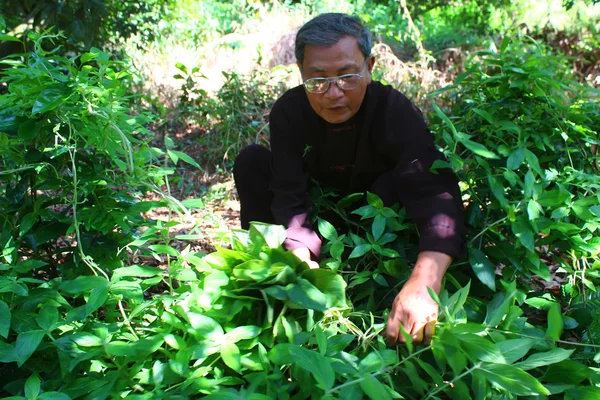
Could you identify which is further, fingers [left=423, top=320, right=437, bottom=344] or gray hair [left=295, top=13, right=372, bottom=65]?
gray hair [left=295, top=13, right=372, bottom=65]

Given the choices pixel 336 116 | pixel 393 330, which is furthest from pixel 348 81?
pixel 393 330

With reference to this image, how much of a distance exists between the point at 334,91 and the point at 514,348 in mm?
1006

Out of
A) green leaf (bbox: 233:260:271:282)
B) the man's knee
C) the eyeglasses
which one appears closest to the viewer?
green leaf (bbox: 233:260:271:282)

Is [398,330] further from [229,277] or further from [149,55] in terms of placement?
[149,55]

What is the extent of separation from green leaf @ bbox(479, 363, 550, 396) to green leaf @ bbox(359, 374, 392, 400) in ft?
0.74

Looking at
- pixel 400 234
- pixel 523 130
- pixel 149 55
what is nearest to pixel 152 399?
pixel 400 234

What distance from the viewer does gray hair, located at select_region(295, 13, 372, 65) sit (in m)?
1.84

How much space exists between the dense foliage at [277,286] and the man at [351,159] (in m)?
0.08

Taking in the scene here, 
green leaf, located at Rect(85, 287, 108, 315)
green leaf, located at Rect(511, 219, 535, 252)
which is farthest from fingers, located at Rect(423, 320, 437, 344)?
green leaf, located at Rect(85, 287, 108, 315)

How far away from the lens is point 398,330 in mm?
1448

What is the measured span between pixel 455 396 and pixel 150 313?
93cm

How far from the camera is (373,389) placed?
1128 mm

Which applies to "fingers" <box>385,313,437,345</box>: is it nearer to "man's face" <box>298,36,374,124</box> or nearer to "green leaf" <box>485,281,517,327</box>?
"green leaf" <box>485,281,517,327</box>

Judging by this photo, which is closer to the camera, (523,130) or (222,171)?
(523,130)
